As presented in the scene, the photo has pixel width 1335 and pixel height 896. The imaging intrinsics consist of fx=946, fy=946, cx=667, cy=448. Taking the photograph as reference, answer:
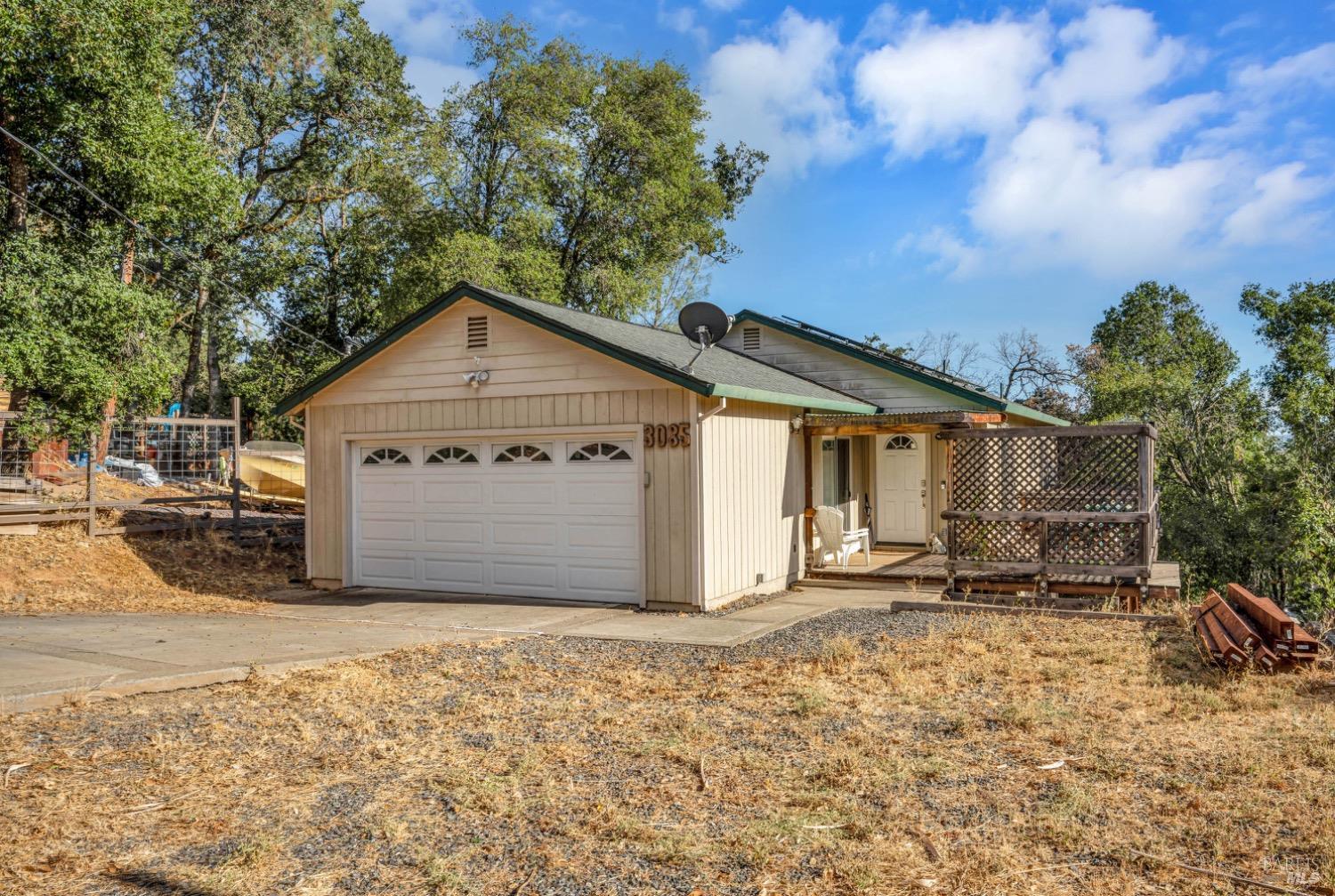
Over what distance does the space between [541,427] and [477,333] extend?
1.52m

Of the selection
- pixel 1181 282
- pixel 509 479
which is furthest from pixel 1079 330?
pixel 509 479

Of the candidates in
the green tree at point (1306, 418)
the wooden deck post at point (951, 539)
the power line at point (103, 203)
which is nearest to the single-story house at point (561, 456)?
the wooden deck post at point (951, 539)

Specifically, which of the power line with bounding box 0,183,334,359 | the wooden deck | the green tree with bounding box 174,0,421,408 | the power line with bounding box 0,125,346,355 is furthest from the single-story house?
the green tree with bounding box 174,0,421,408

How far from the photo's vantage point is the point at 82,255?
699 inches

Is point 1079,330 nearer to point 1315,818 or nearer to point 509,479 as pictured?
point 509,479

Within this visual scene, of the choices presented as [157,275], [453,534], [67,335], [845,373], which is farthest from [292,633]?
[157,275]

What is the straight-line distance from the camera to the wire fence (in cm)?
1428

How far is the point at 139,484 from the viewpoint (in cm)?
1777

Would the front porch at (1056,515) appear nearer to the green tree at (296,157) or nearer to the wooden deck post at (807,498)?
the wooden deck post at (807,498)

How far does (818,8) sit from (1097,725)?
12695 millimetres

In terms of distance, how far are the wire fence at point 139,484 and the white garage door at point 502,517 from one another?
4228 millimetres

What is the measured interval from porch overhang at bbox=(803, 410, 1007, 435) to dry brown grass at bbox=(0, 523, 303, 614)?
7775mm

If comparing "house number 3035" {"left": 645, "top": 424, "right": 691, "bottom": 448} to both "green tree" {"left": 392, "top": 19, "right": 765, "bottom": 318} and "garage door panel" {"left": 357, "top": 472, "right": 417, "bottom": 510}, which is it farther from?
"green tree" {"left": 392, "top": 19, "right": 765, "bottom": 318}

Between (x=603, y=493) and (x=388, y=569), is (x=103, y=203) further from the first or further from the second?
(x=603, y=493)
